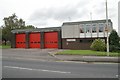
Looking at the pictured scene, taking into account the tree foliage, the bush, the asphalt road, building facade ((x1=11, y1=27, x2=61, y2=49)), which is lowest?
the asphalt road

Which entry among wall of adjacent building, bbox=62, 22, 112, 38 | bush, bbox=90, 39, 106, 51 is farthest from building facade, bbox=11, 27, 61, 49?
bush, bbox=90, 39, 106, 51

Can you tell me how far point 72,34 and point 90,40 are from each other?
139 inches

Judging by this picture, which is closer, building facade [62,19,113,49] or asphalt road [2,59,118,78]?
asphalt road [2,59,118,78]

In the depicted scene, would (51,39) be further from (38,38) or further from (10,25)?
(10,25)

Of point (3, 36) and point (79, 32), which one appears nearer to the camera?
point (79, 32)

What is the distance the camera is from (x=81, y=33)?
1609 inches

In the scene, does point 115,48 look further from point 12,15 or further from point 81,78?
point 12,15

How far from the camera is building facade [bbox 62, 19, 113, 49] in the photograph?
39.5 metres

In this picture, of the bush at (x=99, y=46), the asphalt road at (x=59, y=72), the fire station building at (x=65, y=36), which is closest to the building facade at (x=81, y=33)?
the fire station building at (x=65, y=36)

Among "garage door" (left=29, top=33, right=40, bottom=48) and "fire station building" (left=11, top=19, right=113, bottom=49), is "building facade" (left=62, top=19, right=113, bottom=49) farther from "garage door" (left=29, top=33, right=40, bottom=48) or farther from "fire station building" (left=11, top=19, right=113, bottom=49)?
"garage door" (left=29, top=33, right=40, bottom=48)

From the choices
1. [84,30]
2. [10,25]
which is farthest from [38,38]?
[10,25]

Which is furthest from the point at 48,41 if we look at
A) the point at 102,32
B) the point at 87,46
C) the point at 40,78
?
the point at 40,78

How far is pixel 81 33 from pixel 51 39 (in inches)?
271

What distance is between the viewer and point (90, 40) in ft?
132
